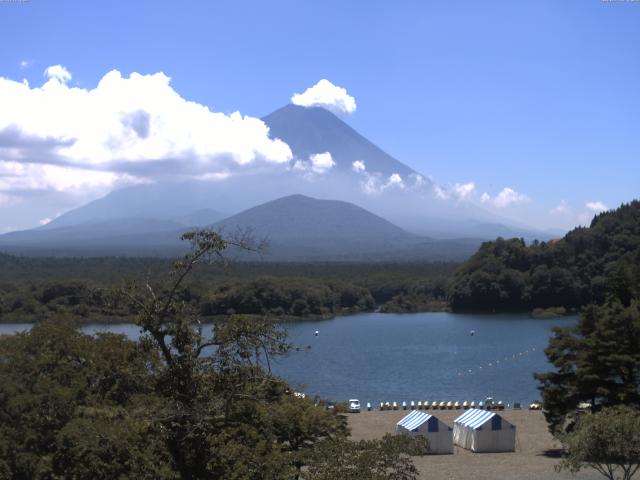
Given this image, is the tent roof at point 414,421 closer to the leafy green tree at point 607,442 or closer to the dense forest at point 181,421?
the leafy green tree at point 607,442

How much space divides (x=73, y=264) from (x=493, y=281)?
39.8 m

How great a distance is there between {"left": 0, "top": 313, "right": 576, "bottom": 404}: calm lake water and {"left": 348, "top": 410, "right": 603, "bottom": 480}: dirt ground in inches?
98.1

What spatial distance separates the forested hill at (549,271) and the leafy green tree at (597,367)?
116 feet

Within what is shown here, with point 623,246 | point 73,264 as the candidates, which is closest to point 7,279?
point 73,264

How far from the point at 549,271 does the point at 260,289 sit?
18.5 meters

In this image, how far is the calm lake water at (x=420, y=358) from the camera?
26875 millimetres

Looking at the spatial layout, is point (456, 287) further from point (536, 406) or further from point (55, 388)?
point (55, 388)

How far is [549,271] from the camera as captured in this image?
52.3 meters

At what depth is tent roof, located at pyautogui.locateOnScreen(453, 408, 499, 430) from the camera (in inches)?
661

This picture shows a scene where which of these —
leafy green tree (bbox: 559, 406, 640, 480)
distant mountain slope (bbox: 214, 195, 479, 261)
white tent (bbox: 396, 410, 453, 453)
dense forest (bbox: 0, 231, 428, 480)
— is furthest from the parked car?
distant mountain slope (bbox: 214, 195, 479, 261)

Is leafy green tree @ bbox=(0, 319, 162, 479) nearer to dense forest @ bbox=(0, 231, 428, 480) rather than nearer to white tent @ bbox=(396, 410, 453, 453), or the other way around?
dense forest @ bbox=(0, 231, 428, 480)

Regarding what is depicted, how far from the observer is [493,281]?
2088 inches

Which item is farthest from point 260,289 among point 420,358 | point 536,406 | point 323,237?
point 323,237

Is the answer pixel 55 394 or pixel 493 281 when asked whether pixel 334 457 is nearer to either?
pixel 55 394
